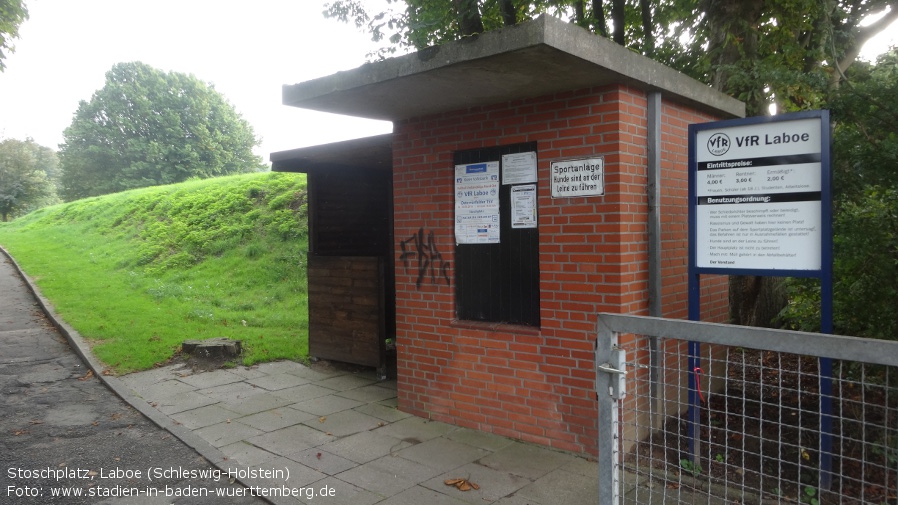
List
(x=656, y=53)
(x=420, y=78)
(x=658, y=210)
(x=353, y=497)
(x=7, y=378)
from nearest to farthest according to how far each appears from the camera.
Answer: (x=353, y=497) < (x=420, y=78) < (x=658, y=210) < (x=7, y=378) < (x=656, y=53)

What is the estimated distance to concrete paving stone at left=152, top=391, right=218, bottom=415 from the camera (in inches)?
239

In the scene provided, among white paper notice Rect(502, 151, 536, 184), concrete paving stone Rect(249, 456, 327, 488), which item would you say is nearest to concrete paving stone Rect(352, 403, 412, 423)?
concrete paving stone Rect(249, 456, 327, 488)

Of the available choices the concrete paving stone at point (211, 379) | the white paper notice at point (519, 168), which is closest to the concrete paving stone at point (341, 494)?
the white paper notice at point (519, 168)

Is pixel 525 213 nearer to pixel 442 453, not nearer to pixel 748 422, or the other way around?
pixel 442 453

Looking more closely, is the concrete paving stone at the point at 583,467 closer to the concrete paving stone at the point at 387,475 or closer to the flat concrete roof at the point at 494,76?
the concrete paving stone at the point at 387,475

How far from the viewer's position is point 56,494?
423 centimetres

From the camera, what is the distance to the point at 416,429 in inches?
214

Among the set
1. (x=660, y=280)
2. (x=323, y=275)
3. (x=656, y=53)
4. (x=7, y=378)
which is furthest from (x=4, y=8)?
(x=660, y=280)

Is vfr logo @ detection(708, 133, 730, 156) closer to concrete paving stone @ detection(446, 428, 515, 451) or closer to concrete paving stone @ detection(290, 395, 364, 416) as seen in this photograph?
concrete paving stone @ detection(446, 428, 515, 451)

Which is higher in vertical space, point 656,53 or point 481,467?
point 656,53

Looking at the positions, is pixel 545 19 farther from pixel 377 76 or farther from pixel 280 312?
pixel 280 312

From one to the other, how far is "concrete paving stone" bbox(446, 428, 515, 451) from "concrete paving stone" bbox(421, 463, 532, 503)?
0.40 metres

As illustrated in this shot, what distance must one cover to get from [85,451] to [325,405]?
6.78ft

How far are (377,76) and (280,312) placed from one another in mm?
7900
